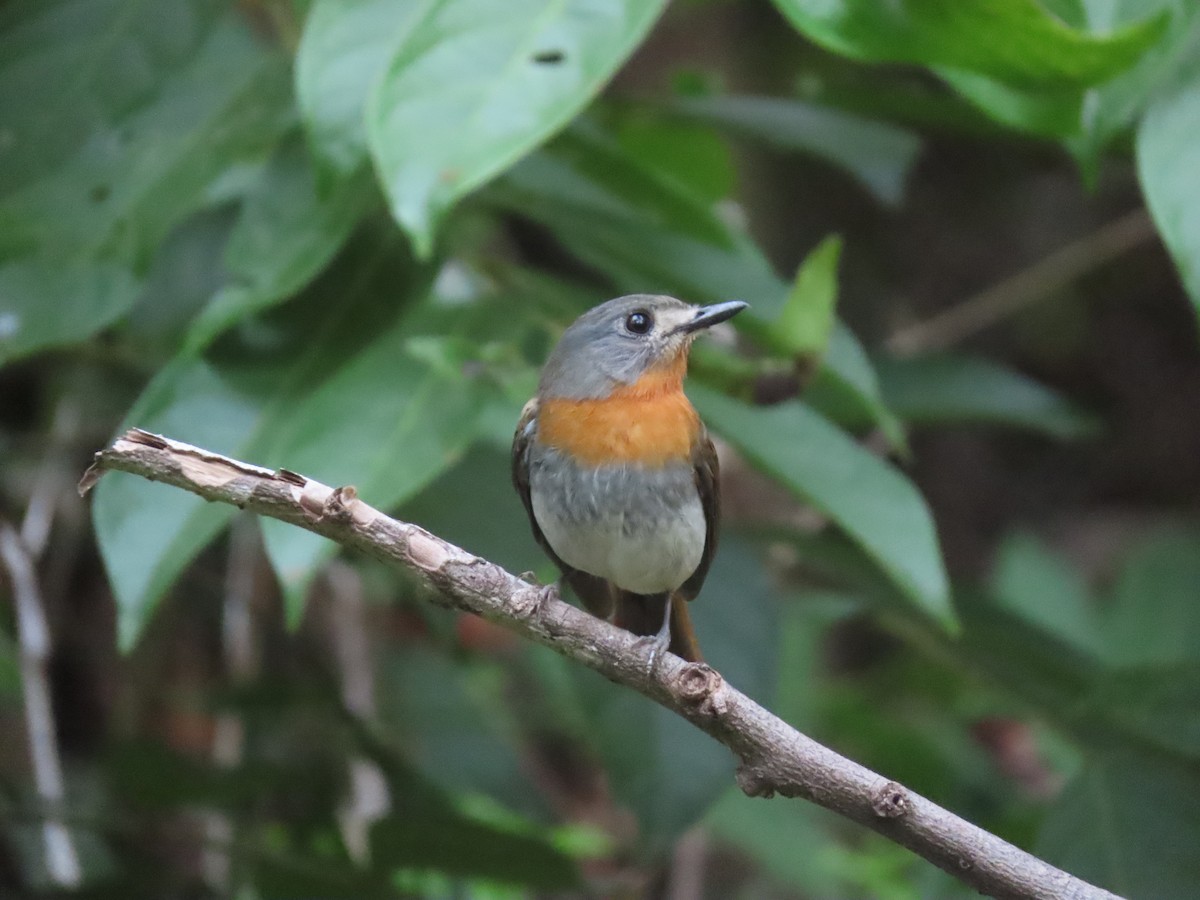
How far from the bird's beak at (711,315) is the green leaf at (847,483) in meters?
0.16

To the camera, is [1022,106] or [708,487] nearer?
[1022,106]

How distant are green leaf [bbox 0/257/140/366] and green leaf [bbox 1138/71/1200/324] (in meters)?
1.88

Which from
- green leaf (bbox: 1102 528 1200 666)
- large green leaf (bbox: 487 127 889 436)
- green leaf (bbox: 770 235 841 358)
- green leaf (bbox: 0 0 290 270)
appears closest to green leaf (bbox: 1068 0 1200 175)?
green leaf (bbox: 770 235 841 358)

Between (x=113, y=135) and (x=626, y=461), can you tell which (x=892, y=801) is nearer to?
(x=626, y=461)

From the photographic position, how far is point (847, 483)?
8.71 ft

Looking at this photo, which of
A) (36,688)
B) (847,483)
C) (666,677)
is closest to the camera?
(666,677)

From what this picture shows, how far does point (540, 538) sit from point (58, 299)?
3.73 ft

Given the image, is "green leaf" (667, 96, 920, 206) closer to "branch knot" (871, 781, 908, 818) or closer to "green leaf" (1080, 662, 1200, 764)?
"green leaf" (1080, 662, 1200, 764)

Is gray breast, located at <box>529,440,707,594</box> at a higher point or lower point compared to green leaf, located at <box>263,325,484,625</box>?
lower

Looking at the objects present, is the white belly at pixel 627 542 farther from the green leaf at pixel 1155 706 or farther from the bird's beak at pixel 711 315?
the green leaf at pixel 1155 706

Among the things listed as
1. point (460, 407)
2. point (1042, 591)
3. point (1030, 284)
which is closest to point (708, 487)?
point (460, 407)

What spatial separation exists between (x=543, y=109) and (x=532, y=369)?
814 millimetres

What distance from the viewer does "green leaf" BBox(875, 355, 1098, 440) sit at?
3.78m

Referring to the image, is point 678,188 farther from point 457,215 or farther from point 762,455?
point 762,455
